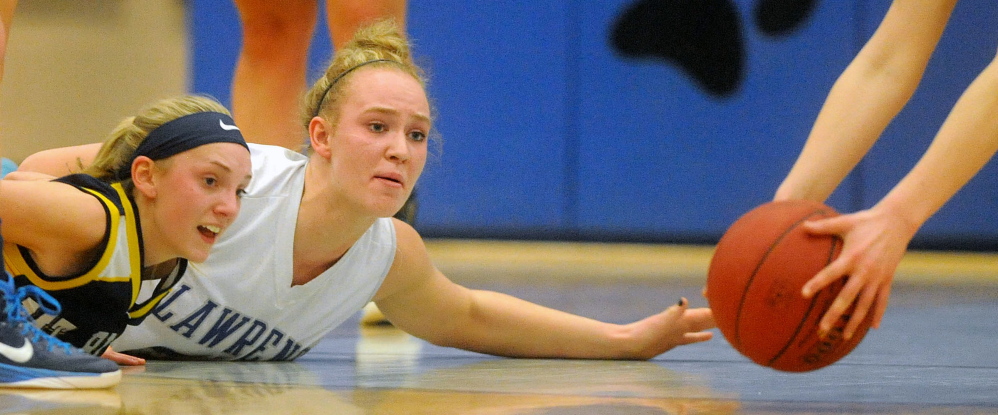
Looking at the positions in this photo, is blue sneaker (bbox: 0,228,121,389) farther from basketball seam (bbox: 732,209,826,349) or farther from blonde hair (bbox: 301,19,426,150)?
basketball seam (bbox: 732,209,826,349)

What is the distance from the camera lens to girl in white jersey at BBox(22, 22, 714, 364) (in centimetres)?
200

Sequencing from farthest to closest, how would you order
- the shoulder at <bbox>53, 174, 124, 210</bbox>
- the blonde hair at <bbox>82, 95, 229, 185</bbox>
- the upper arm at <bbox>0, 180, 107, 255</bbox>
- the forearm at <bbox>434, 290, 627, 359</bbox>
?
the forearm at <bbox>434, 290, 627, 359</bbox> → the blonde hair at <bbox>82, 95, 229, 185</bbox> → the shoulder at <bbox>53, 174, 124, 210</bbox> → the upper arm at <bbox>0, 180, 107, 255</bbox>

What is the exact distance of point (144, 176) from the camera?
1922mm

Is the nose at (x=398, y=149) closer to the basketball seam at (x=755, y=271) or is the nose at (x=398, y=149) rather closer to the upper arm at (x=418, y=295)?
the upper arm at (x=418, y=295)

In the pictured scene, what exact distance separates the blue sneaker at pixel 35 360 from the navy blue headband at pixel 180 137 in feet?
1.11

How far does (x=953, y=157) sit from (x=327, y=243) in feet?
3.84

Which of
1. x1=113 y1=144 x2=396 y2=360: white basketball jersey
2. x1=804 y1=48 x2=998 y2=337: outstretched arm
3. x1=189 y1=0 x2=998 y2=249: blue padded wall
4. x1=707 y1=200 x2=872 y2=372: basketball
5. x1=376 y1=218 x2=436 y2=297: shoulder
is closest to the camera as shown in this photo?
x1=804 y1=48 x2=998 y2=337: outstretched arm

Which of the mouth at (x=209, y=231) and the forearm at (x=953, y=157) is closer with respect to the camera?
the forearm at (x=953, y=157)

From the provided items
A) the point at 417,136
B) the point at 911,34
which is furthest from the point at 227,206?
the point at 911,34

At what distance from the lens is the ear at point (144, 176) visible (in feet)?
6.25

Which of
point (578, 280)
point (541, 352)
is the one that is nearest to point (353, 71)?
point (541, 352)

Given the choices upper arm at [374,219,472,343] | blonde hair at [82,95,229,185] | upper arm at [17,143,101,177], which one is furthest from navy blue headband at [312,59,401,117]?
upper arm at [17,143,101,177]

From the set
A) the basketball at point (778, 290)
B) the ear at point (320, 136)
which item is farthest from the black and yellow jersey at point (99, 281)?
the basketball at point (778, 290)

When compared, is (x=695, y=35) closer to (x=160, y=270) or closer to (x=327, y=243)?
(x=327, y=243)
